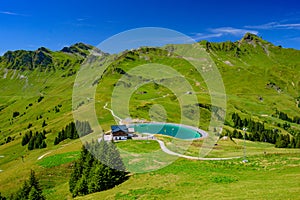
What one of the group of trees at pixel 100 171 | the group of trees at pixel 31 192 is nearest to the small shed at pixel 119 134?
the group of trees at pixel 100 171

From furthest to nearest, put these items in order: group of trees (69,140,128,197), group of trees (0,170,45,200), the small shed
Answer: the small shed → group of trees (0,170,45,200) → group of trees (69,140,128,197)

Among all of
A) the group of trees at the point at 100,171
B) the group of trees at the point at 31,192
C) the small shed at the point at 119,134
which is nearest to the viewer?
the group of trees at the point at 100,171

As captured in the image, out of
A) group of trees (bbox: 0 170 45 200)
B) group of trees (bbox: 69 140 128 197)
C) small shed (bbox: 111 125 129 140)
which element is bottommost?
group of trees (bbox: 0 170 45 200)

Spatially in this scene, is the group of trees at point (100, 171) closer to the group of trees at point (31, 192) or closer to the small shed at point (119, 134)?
the group of trees at point (31, 192)

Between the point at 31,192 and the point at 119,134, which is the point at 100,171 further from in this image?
the point at 119,134

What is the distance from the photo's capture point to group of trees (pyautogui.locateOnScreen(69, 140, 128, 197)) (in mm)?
48188

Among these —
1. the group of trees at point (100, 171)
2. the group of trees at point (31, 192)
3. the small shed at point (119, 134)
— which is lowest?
the group of trees at point (31, 192)

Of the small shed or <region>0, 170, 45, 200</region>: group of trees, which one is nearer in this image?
<region>0, 170, 45, 200</region>: group of trees

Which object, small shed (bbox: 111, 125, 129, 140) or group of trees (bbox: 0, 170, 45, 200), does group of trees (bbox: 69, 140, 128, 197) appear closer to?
group of trees (bbox: 0, 170, 45, 200)

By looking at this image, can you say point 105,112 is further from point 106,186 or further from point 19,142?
point 106,186

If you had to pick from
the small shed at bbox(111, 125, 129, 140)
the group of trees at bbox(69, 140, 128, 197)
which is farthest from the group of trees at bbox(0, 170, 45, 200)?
the small shed at bbox(111, 125, 129, 140)

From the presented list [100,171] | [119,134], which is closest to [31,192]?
[100,171]

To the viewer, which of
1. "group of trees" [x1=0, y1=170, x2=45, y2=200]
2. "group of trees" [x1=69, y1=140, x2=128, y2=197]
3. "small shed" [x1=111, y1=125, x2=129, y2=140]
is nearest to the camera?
"group of trees" [x1=69, y1=140, x2=128, y2=197]

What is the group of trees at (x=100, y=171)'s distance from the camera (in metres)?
48.2
